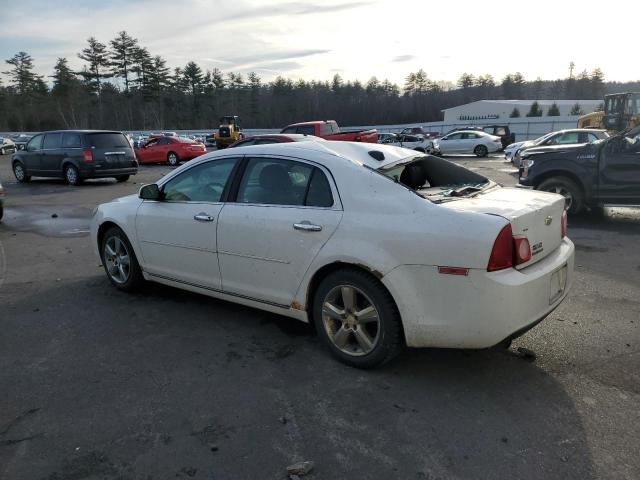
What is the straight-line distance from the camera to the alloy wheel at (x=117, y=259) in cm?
534

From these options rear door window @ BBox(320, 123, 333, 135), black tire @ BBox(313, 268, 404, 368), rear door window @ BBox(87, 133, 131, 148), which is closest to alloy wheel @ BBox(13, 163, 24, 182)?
rear door window @ BBox(87, 133, 131, 148)

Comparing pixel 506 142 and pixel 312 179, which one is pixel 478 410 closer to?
pixel 312 179

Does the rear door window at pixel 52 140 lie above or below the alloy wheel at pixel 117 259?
above

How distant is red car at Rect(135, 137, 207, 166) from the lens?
959 inches

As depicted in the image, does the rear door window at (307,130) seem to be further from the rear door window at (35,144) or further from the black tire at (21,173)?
the black tire at (21,173)

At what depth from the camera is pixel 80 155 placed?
15.8m

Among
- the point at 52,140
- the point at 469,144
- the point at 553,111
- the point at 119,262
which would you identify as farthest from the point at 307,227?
the point at 553,111

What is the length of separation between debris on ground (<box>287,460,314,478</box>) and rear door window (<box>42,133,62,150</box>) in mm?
16587

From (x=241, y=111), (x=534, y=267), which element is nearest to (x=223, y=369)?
(x=534, y=267)

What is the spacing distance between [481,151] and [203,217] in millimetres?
26579

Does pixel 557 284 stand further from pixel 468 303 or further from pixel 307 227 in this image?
pixel 307 227

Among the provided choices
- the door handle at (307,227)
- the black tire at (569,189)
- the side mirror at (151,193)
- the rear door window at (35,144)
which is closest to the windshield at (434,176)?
the door handle at (307,227)

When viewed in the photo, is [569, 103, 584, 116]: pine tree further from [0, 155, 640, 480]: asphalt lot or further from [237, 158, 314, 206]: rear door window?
[237, 158, 314, 206]: rear door window

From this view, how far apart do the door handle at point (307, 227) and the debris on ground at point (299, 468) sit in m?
1.58
